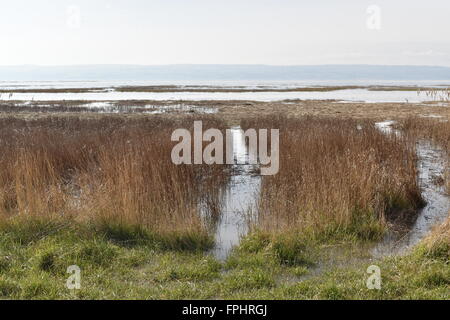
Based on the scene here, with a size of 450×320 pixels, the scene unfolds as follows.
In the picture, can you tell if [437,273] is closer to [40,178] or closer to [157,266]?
[157,266]

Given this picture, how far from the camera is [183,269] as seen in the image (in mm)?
5344

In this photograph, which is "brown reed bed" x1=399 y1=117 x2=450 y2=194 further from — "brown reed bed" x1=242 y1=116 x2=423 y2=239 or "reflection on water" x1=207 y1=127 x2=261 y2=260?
"reflection on water" x1=207 y1=127 x2=261 y2=260

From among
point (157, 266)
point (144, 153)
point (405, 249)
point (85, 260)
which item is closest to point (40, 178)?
point (144, 153)

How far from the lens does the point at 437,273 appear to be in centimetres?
491

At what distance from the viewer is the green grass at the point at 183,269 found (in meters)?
4.69

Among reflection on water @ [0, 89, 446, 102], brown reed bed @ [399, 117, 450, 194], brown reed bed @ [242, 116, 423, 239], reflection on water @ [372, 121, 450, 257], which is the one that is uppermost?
reflection on water @ [0, 89, 446, 102]

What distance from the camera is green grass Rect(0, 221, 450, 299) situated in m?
4.69

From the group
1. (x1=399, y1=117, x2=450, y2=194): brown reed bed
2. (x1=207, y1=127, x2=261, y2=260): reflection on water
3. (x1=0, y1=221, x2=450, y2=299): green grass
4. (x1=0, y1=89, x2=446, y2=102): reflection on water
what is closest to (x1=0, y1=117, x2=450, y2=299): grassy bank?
(x1=0, y1=221, x2=450, y2=299): green grass

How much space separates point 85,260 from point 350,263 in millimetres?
3830

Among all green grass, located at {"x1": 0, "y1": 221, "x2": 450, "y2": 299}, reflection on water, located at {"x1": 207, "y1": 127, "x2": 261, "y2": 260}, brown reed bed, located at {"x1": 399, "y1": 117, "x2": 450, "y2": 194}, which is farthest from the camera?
brown reed bed, located at {"x1": 399, "y1": 117, "x2": 450, "y2": 194}

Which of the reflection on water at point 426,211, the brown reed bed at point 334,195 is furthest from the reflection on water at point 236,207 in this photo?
the reflection on water at point 426,211

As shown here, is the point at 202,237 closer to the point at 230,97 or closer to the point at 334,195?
the point at 334,195

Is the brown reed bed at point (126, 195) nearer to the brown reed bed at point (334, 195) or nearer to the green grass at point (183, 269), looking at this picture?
the green grass at point (183, 269)

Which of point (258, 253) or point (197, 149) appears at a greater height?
point (197, 149)
